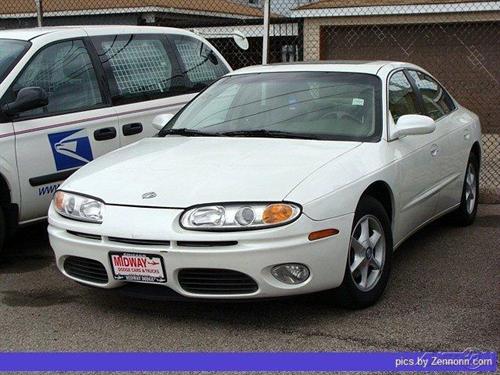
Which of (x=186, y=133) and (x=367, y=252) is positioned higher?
(x=186, y=133)

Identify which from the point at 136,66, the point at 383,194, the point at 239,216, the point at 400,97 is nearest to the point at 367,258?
the point at 383,194

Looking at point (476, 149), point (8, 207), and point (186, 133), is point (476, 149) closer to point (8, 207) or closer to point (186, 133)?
point (186, 133)

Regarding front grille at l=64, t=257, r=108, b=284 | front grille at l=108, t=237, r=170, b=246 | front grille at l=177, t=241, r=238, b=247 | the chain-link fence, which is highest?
front grille at l=177, t=241, r=238, b=247

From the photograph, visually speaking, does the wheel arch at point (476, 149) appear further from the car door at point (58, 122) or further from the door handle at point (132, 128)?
the car door at point (58, 122)

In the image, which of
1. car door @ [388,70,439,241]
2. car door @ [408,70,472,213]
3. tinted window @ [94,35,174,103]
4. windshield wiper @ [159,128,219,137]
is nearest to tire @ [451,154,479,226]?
car door @ [408,70,472,213]

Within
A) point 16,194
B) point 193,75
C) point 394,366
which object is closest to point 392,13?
point 193,75

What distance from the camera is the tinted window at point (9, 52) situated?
546cm

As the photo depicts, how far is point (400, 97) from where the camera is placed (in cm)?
528

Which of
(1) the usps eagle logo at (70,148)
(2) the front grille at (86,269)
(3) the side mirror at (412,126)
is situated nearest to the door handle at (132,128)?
(1) the usps eagle logo at (70,148)

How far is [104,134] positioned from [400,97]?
2.36 meters

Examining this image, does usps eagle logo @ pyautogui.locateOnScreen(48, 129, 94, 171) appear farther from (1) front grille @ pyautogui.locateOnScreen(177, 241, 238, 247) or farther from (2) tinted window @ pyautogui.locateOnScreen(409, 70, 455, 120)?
(2) tinted window @ pyautogui.locateOnScreen(409, 70, 455, 120)

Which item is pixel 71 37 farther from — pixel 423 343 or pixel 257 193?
pixel 423 343

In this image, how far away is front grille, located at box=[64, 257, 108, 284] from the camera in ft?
13.5

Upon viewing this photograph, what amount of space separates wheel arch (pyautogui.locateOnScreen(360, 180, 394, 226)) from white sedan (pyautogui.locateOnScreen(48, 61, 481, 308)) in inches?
0.6
